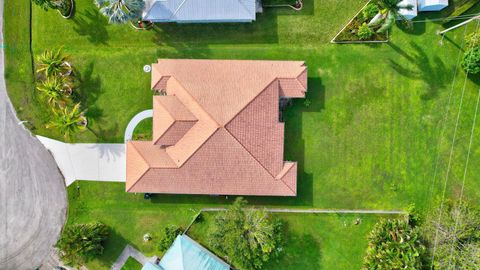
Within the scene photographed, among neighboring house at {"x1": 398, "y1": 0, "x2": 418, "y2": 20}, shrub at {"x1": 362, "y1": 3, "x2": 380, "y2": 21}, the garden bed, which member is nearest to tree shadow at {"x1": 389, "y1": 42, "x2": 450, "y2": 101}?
the garden bed

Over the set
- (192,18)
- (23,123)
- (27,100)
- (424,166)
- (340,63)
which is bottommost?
(424,166)

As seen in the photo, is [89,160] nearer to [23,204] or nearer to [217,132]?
[23,204]

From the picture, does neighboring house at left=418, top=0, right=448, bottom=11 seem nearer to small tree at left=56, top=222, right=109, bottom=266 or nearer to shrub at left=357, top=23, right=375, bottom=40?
shrub at left=357, top=23, right=375, bottom=40

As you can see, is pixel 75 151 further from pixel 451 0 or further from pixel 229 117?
pixel 451 0

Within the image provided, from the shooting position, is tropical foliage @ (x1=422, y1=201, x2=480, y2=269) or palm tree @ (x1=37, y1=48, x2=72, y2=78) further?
palm tree @ (x1=37, y1=48, x2=72, y2=78)

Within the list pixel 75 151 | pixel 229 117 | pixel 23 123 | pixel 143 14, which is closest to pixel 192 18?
pixel 143 14

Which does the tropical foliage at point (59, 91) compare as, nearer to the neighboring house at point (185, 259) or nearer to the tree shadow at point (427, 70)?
the neighboring house at point (185, 259)

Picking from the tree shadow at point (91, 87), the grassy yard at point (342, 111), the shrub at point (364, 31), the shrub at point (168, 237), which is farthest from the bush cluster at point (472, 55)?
the tree shadow at point (91, 87)
